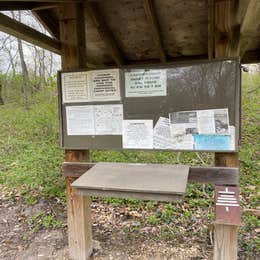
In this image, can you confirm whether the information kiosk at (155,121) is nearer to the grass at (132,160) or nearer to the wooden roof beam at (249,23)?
the wooden roof beam at (249,23)

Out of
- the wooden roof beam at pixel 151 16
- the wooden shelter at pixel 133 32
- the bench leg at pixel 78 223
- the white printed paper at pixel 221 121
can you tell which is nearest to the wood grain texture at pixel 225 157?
the wooden shelter at pixel 133 32

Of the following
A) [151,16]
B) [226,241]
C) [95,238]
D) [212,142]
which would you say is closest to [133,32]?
[151,16]

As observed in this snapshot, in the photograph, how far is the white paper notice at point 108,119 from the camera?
1938mm

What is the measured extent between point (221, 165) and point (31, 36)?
1.76 metres

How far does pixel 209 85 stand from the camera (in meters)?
1.71

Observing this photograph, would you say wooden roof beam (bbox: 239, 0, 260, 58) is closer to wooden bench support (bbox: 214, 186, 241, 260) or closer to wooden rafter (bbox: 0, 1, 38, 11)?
wooden bench support (bbox: 214, 186, 241, 260)

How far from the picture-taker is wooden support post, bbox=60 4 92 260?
2.02m

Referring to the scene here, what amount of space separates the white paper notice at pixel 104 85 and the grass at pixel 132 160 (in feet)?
5.49

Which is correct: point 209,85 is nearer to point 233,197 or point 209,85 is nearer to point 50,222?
point 233,197

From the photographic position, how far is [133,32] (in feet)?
7.96

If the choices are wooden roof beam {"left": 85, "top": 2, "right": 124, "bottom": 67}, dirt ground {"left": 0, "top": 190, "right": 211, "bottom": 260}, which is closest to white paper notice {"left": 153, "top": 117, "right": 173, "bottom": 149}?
wooden roof beam {"left": 85, "top": 2, "right": 124, "bottom": 67}

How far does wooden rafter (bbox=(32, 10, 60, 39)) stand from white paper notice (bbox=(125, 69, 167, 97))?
0.93m

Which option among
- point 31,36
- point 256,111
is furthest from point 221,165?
point 256,111

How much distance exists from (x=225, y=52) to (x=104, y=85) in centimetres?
94
